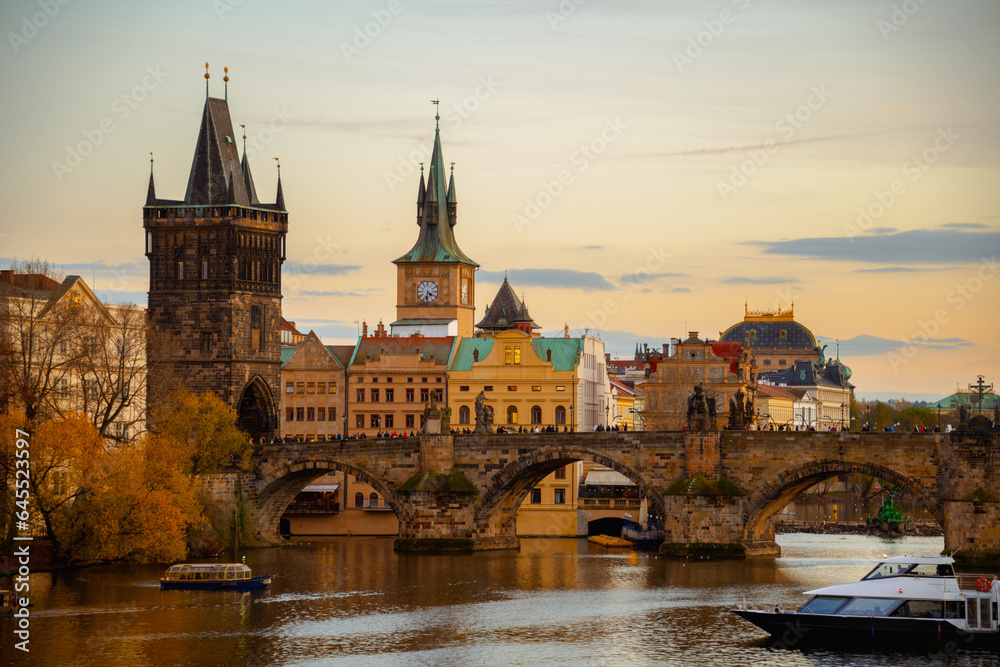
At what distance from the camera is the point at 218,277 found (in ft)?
370

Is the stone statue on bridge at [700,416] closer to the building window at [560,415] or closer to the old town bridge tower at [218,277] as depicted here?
the building window at [560,415]

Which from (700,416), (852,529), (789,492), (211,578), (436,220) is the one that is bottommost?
(211,578)

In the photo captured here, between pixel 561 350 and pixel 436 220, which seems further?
pixel 436 220

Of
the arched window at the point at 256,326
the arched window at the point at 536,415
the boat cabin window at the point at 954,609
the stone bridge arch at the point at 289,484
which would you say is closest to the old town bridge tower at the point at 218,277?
the arched window at the point at 256,326

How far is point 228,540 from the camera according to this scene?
10206 cm

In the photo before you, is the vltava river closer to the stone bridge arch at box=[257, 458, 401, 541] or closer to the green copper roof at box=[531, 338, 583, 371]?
the stone bridge arch at box=[257, 458, 401, 541]

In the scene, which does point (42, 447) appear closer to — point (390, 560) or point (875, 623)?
point (390, 560)

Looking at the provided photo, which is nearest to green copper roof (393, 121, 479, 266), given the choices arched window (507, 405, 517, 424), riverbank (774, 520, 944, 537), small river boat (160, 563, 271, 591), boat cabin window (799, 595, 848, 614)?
arched window (507, 405, 517, 424)

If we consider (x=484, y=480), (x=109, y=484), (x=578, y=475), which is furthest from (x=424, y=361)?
(x=109, y=484)

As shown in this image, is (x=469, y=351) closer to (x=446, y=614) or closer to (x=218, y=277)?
(x=218, y=277)

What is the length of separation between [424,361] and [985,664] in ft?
213

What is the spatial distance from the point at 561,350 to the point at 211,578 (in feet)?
147

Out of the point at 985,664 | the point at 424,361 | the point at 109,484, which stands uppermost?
the point at 424,361

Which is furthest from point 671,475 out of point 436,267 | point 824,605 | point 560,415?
point 436,267
